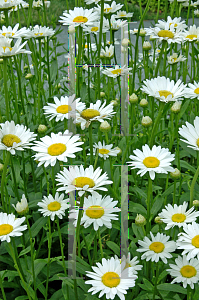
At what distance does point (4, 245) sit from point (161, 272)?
0.59 m

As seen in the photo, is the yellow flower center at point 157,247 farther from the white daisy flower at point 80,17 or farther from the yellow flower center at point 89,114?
the white daisy flower at point 80,17

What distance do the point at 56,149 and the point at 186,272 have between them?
19.8 inches

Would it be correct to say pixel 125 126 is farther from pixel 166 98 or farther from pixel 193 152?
pixel 193 152

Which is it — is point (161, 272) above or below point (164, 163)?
below

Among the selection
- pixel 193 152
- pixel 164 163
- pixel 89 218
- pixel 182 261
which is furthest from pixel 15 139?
pixel 193 152

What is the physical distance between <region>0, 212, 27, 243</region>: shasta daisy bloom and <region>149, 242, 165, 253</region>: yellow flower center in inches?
14.9

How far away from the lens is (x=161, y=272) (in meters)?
1.24

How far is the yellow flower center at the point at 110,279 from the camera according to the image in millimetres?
979

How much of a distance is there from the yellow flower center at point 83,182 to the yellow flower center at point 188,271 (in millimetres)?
376

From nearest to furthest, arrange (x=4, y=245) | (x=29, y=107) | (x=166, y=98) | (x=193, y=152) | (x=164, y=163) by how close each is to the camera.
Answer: (x=164, y=163)
(x=166, y=98)
(x=4, y=245)
(x=193, y=152)
(x=29, y=107)

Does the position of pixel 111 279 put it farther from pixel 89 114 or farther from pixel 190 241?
pixel 89 114

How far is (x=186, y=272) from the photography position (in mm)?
1046

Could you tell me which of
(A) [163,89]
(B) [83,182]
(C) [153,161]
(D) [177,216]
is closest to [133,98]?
(A) [163,89]

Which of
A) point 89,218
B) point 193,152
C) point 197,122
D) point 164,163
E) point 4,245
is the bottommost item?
point 4,245
